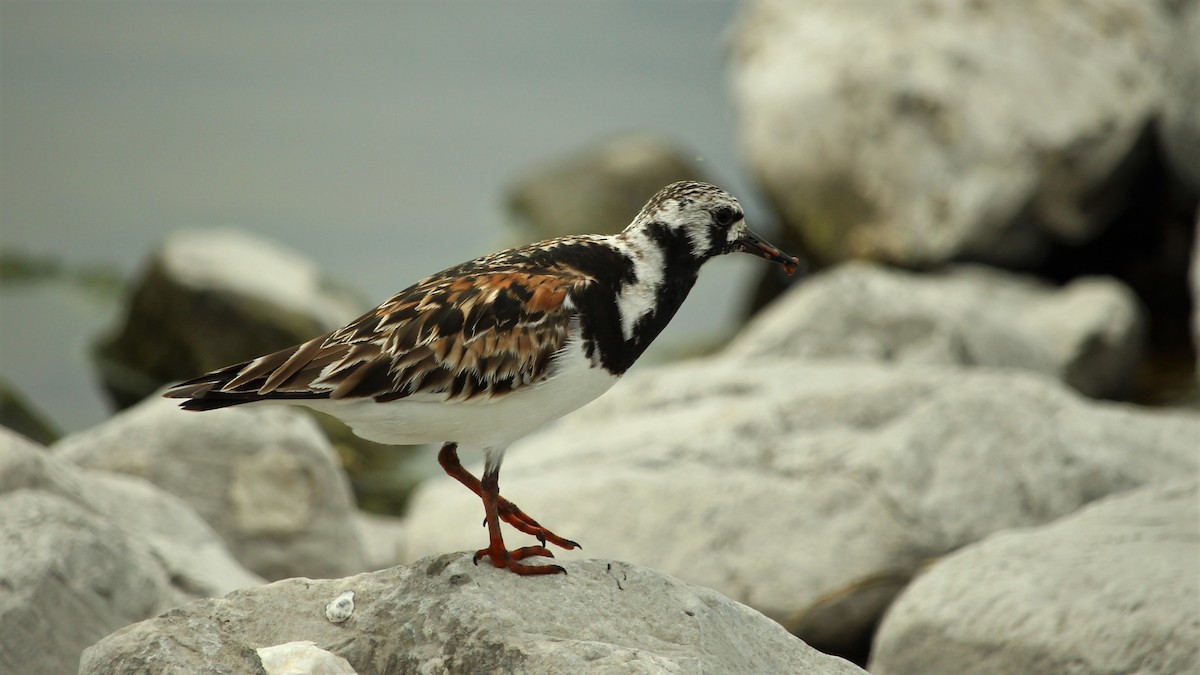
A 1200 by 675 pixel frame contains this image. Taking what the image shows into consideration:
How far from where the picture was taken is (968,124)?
14.9m

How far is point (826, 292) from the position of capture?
36.7 ft

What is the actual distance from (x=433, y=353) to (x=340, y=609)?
1077mm

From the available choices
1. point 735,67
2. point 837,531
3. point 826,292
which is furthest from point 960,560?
point 735,67

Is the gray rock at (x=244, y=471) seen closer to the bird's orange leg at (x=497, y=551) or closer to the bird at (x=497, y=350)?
the bird at (x=497, y=350)

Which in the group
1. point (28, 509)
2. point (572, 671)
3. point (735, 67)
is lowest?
point (572, 671)

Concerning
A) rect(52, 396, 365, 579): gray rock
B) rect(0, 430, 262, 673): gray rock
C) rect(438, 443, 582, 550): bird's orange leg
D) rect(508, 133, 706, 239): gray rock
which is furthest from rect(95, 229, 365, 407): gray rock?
rect(438, 443, 582, 550): bird's orange leg

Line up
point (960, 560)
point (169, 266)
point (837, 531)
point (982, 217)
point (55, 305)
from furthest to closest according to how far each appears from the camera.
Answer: point (55, 305)
point (982, 217)
point (169, 266)
point (837, 531)
point (960, 560)

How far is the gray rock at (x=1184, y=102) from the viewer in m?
13.6

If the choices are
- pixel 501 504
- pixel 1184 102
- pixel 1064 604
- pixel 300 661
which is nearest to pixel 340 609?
pixel 300 661

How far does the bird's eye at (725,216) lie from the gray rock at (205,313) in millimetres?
7982

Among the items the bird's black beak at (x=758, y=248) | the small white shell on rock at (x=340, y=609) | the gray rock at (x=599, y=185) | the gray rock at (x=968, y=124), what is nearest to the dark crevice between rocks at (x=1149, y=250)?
the gray rock at (x=968, y=124)

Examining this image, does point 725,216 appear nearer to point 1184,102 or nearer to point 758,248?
point 758,248

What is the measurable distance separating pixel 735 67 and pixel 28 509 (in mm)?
12633

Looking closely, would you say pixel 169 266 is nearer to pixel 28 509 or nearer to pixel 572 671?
pixel 28 509
